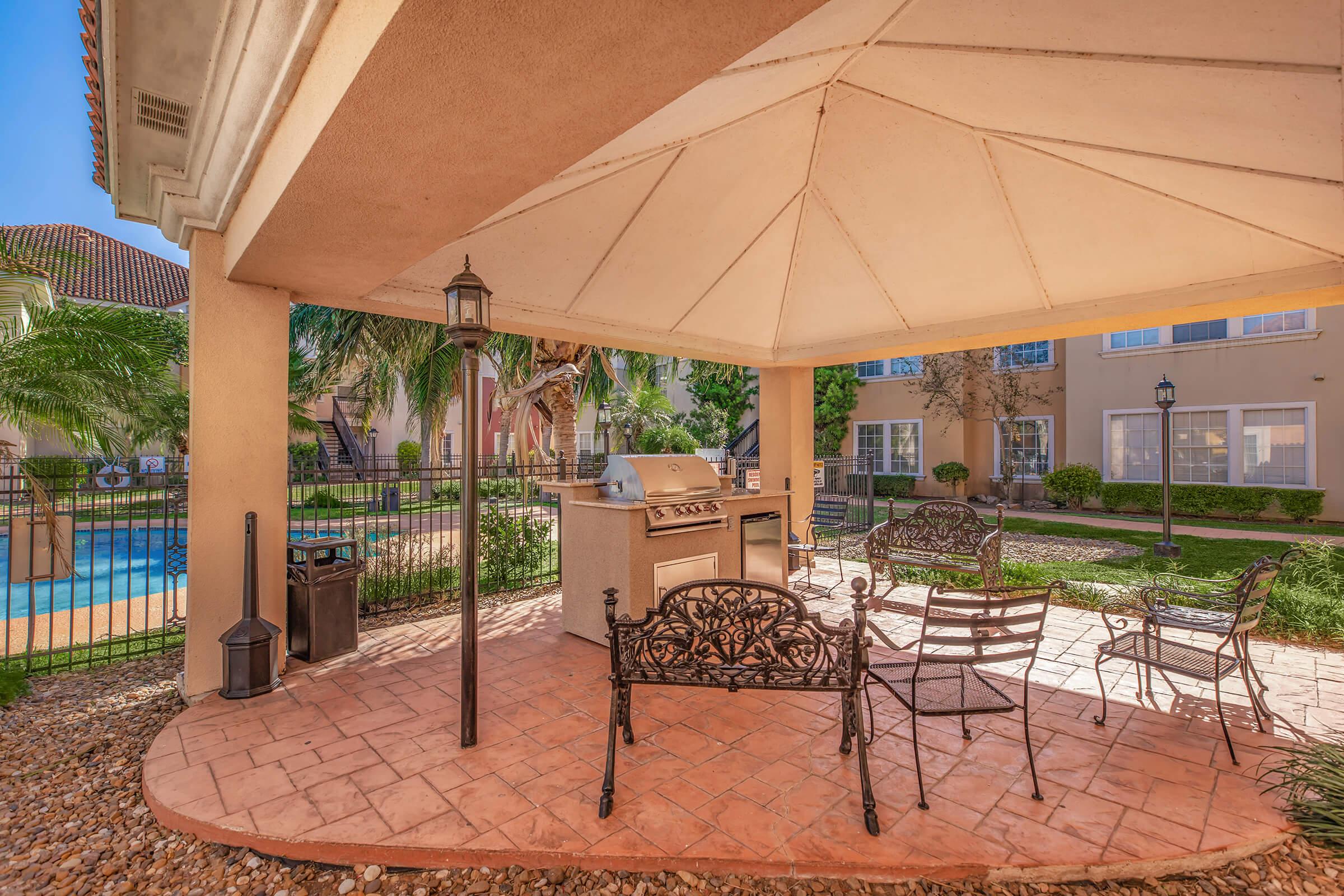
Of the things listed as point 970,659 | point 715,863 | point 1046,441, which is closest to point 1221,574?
point 970,659

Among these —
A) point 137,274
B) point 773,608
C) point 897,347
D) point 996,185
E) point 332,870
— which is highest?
point 137,274

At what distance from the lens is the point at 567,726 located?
135 inches

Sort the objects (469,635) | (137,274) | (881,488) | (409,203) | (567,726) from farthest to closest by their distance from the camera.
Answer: (137,274)
(881,488)
(567,726)
(469,635)
(409,203)

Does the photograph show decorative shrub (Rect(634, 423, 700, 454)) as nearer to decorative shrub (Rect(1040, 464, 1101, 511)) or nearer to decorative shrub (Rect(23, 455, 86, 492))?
decorative shrub (Rect(1040, 464, 1101, 511))

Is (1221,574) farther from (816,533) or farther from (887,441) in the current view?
(887,441)

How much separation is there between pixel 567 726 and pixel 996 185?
4.49m

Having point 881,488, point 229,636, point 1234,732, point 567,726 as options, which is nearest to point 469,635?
point 567,726

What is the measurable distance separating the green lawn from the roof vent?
7.71 m

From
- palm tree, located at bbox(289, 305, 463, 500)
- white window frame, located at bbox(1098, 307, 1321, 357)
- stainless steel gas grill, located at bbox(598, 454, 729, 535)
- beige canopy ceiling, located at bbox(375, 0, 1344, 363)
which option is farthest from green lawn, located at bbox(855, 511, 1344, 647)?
palm tree, located at bbox(289, 305, 463, 500)

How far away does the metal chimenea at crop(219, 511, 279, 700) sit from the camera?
3848 mm

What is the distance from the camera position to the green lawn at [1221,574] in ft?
16.5

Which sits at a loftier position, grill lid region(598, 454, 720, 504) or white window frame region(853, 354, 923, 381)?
white window frame region(853, 354, 923, 381)

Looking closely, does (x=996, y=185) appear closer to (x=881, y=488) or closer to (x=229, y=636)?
(x=229, y=636)

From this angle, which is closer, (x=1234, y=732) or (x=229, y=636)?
(x=1234, y=732)
